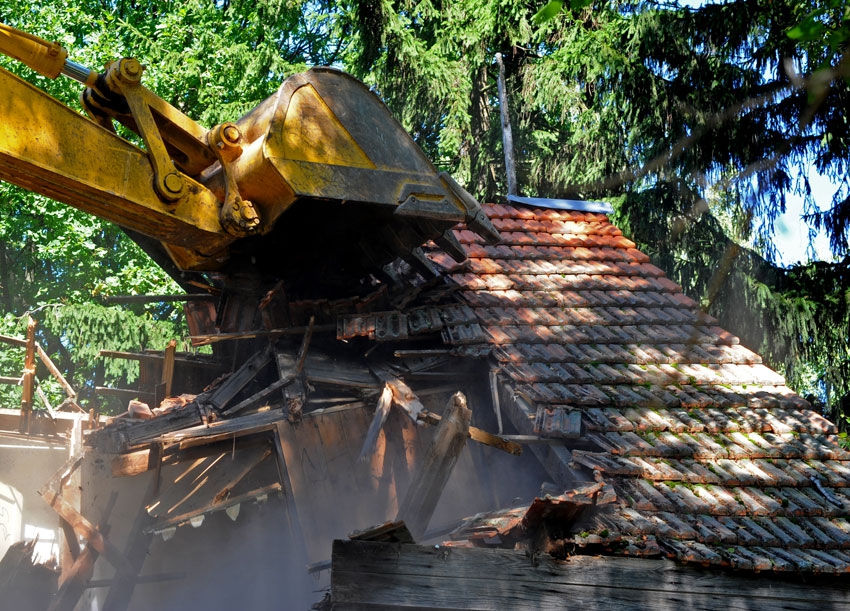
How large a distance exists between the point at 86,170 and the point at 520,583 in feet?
11.4

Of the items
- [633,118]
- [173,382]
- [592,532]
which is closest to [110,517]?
[173,382]

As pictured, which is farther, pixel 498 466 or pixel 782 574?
pixel 498 466

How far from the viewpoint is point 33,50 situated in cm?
467

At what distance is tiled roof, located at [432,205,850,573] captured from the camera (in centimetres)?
540

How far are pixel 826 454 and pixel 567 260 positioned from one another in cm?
339

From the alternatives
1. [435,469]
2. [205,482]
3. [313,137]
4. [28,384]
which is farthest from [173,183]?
[28,384]

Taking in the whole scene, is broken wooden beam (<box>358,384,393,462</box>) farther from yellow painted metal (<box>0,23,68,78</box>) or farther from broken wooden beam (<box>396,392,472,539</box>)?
yellow painted metal (<box>0,23,68,78</box>)

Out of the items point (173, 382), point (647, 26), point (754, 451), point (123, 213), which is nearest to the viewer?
point (123, 213)

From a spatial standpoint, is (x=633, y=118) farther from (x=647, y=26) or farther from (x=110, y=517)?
(x=110, y=517)

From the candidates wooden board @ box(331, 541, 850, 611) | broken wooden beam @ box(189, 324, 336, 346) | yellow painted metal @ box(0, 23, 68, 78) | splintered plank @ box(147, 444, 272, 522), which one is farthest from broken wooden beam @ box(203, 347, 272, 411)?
yellow painted metal @ box(0, 23, 68, 78)

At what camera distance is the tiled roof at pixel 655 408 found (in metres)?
5.40

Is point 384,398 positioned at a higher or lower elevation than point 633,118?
lower

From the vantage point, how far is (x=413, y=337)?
714 cm

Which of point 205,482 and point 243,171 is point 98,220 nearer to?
point 205,482
